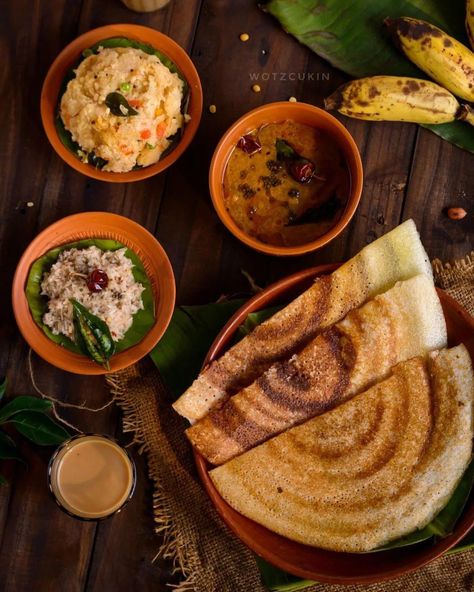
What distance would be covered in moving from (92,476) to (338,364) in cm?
117

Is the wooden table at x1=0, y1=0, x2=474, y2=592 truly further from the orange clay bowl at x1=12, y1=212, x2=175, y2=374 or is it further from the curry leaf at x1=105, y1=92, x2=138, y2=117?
the curry leaf at x1=105, y1=92, x2=138, y2=117

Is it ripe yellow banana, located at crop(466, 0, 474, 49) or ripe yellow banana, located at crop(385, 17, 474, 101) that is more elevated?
ripe yellow banana, located at crop(466, 0, 474, 49)

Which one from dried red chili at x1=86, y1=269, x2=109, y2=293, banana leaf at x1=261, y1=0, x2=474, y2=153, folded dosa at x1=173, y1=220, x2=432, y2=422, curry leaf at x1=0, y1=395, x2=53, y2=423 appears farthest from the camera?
banana leaf at x1=261, y1=0, x2=474, y2=153

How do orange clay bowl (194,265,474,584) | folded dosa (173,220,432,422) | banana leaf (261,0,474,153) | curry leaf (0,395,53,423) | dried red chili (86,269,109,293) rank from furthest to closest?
banana leaf (261,0,474,153) → curry leaf (0,395,53,423) → dried red chili (86,269,109,293) → folded dosa (173,220,432,422) → orange clay bowl (194,265,474,584)

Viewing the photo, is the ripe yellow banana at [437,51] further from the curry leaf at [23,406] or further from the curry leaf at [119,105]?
the curry leaf at [23,406]

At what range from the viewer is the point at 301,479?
3031mm

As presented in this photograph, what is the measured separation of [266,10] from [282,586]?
245cm

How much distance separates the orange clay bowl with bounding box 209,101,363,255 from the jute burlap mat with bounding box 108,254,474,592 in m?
0.55

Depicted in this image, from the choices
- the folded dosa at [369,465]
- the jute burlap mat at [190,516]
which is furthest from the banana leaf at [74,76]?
→ the folded dosa at [369,465]

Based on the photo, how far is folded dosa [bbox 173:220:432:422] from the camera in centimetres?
305

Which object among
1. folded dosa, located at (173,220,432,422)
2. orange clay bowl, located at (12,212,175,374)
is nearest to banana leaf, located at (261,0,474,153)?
folded dosa, located at (173,220,432,422)

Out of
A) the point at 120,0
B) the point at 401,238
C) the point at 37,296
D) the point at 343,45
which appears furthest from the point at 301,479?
the point at 120,0

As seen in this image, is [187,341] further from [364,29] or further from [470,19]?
[470,19]

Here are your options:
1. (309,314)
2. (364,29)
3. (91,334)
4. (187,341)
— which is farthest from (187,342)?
(364,29)
